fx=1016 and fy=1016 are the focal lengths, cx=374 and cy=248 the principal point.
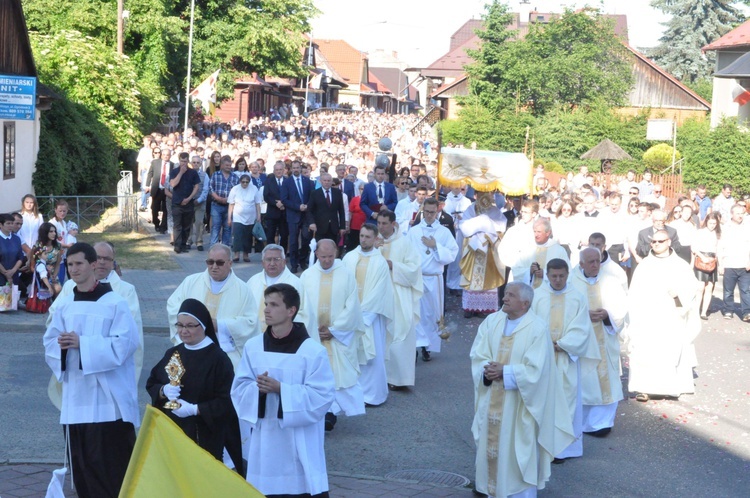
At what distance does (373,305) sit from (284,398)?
4291 millimetres

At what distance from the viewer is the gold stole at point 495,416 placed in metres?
7.23

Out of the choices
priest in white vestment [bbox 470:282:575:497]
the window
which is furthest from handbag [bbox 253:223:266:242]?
priest in white vestment [bbox 470:282:575:497]

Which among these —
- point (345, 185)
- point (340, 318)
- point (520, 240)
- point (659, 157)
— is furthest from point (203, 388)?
point (659, 157)

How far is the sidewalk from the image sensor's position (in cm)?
700

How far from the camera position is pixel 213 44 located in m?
45.8

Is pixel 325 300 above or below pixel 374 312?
above

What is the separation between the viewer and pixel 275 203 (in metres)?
18.1

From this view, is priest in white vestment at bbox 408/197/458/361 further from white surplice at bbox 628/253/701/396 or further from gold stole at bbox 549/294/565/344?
gold stole at bbox 549/294/565/344

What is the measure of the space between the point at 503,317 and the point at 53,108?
22231mm

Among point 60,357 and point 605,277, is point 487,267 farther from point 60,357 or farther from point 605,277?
point 60,357

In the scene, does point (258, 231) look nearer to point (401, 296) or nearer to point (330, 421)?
point (401, 296)

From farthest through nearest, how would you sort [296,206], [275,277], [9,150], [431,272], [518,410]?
[9,150], [296,206], [431,272], [275,277], [518,410]

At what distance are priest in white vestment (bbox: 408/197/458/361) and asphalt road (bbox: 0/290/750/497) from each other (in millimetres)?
350

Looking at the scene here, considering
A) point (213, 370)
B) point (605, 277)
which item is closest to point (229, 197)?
point (605, 277)
